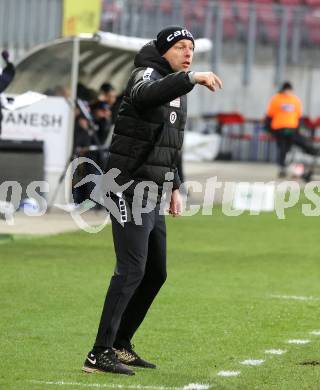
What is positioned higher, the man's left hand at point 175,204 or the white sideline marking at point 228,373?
the man's left hand at point 175,204

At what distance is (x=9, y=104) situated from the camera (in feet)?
51.2

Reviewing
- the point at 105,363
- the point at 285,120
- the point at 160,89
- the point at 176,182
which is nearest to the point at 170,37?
the point at 160,89

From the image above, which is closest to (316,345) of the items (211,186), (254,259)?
(254,259)

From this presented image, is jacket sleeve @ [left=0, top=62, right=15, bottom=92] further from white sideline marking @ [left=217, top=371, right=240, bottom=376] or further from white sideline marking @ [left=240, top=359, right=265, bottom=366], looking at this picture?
white sideline marking @ [left=217, top=371, right=240, bottom=376]

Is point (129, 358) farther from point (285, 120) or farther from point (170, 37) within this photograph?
point (285, 120)

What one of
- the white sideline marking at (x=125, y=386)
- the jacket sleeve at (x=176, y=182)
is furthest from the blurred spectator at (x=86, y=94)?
the white sideline marking at (x=125, y=386)

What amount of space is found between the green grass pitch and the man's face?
1.80 metres

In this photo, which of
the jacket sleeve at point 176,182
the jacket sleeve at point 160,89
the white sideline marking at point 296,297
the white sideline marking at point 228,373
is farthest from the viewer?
the white sideline marking at point 296,297

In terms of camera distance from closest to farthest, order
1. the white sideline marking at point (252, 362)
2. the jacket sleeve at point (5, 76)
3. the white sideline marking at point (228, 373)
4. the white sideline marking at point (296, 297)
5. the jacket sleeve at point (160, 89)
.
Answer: the jacket sleeve at point (160, 89) → the white sideline marking at point (228, 373) → the white sideline marking at point (252, 362) → the white sideline marking at point (296, 297) → the jacket sleeve at point (5, 76)

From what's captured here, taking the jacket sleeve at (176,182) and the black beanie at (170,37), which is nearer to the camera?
the black beanie at (170,37)

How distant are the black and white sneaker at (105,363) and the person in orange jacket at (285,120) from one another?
68.3ft

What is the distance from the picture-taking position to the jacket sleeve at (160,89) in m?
7.20

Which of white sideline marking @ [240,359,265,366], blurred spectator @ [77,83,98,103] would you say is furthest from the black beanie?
blurred spectator @ [77,83,98,103]

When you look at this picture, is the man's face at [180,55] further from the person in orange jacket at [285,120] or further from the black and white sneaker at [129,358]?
the person in orange jacket at [285,120]
